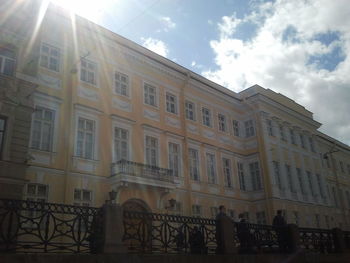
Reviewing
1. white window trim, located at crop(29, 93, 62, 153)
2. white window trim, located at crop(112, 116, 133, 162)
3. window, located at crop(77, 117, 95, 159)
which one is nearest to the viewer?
white window trim, located at crop(29, 93, 62, 153)

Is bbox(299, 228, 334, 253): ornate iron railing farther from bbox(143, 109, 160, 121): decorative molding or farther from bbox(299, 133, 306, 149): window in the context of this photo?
bbox(299, 133, 306, 149): window

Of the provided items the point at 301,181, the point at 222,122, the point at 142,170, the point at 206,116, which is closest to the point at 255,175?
the point at 222,122

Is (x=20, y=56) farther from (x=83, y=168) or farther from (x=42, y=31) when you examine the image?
(x=83, y=168)

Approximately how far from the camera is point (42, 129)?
52.4ft

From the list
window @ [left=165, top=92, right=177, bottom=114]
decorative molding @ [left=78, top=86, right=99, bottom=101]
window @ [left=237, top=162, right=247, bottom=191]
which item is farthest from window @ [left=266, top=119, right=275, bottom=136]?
decorative molding @ [left=78, top=86, right=99, bottom=101]

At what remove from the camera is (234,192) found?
2517 centimetres

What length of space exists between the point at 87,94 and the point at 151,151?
485 cm

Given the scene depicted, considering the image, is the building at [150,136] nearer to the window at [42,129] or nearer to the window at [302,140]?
the window at [42,129]

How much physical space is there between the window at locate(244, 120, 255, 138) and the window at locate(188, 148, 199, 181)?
258 inches

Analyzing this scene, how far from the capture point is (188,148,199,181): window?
22688 mm

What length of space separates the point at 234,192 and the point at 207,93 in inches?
282

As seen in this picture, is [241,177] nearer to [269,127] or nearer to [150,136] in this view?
[269,127]

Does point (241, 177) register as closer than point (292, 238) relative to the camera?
No

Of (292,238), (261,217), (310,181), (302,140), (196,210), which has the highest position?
(302,140)
